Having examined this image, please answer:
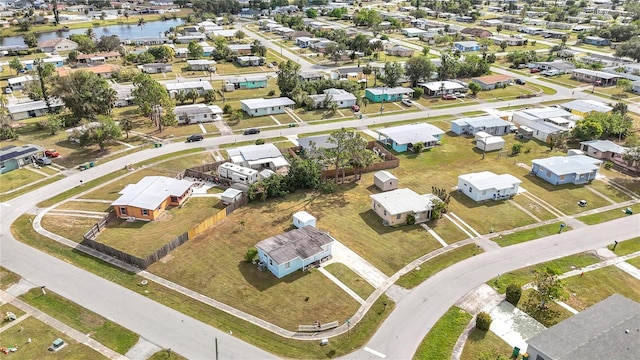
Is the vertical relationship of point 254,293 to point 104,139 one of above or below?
below

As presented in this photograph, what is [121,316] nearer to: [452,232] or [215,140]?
[452,232]

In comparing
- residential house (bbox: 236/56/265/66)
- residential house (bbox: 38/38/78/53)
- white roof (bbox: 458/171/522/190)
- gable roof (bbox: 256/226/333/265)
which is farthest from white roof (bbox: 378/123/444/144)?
residential house (bbox: 38/38/78/53)

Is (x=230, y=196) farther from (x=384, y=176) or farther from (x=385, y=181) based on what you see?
(x=384, y=176)

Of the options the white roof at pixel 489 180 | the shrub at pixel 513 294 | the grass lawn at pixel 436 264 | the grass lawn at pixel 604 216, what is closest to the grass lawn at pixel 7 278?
the grass lawn at pixel 436 264

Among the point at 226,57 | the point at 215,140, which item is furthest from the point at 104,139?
the point at 226,57

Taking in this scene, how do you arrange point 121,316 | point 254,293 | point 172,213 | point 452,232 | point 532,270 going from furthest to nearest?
point 172,213 → point 452,232 → point 532,270 → point 254,293 → point 121,316

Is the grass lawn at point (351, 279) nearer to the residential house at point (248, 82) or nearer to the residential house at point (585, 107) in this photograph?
the residential house at point (585, 107)

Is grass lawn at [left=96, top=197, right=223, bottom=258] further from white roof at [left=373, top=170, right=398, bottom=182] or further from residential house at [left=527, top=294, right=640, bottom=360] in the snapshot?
residential house at [left=527, top=294, right=640, bottom=360]
